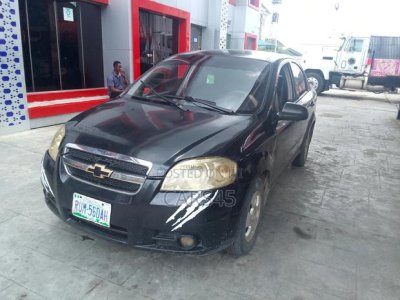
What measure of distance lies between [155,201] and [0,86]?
5076mm

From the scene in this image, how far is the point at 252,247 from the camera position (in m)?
2.90

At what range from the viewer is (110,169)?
90.4 inches

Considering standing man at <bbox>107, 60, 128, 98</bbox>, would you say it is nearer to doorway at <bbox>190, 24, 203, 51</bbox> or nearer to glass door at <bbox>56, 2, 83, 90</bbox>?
glass door at <bbox>56, 2, 83, 90</bbox>

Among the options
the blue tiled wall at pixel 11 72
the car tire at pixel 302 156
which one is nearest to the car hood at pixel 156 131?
the car tire at pixel 302 156

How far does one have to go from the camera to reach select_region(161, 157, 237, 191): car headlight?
2225 millimetres

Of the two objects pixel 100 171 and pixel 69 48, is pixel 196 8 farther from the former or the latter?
pixel 100 171

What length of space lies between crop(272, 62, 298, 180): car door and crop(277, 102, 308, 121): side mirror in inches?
2.8

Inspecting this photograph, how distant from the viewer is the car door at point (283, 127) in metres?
3.27

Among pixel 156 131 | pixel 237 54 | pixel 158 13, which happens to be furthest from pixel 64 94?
pixel 156 131

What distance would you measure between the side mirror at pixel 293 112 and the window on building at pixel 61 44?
20.8ft

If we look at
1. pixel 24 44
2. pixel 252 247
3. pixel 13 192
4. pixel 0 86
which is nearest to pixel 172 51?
pixel 24 44

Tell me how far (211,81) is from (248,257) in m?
1.66

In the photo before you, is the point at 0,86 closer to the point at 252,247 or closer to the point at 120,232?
the point at 120,232

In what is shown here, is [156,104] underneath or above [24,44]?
underneath
